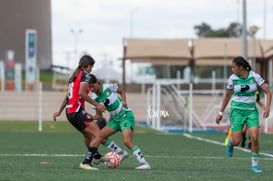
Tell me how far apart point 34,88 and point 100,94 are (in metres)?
47.1

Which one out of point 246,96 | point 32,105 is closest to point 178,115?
point 32,105

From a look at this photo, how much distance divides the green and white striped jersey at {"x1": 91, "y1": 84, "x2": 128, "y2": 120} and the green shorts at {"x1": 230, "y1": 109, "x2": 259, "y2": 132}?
1.83 meters

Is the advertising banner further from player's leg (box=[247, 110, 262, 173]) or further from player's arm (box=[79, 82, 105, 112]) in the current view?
player's leg (box=[247, 110, 262, 173])

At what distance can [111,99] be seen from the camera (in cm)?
1274

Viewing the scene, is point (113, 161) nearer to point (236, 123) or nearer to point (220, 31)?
point (236, 123)

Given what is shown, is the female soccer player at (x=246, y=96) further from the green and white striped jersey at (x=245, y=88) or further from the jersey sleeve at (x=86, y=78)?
the jersey sleeve at (x=86, y=78)

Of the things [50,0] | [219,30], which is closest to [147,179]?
[50,0]

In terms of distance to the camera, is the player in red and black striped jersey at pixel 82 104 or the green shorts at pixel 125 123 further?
the green shorts at pixel 125 123

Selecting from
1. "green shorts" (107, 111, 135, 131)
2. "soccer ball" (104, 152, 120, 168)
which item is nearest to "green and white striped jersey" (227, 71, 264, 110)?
"green shorts" (107, 111, 135, 131)

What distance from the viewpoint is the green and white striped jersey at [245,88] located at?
12562mm

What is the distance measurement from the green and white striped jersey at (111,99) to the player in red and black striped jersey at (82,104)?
0.25 metres

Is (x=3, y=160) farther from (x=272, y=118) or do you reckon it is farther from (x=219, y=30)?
(x=219, y=30)

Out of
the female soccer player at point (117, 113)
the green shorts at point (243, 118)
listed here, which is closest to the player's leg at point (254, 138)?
the green shorts at point (243, 118)

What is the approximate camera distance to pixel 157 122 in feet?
112
